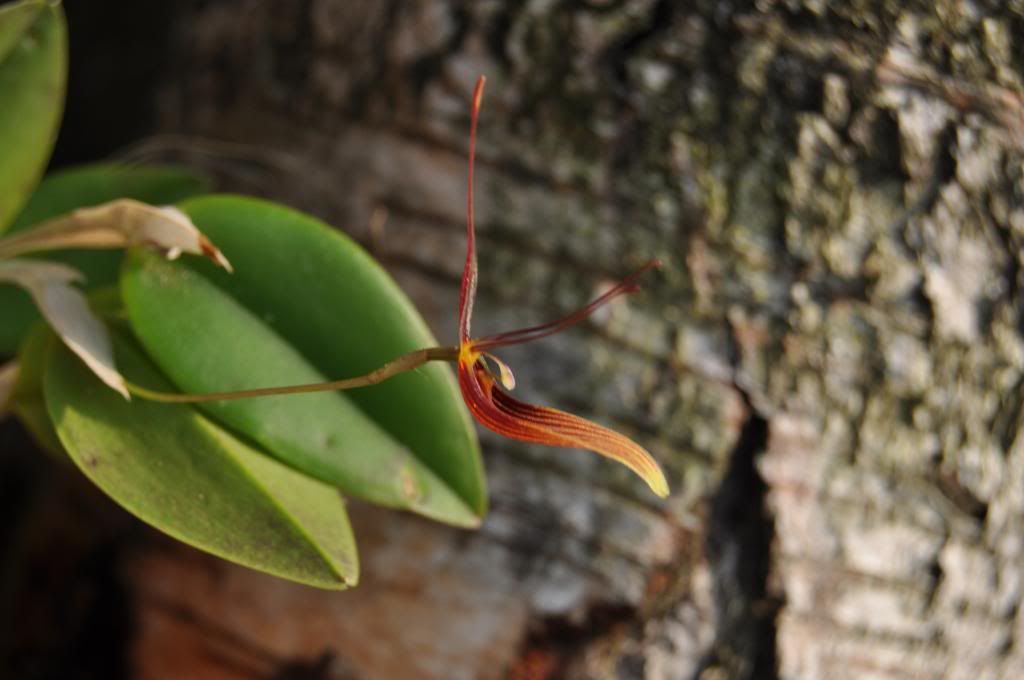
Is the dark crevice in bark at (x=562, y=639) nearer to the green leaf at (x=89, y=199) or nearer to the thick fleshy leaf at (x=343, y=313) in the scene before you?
the thick fleshy leaf at (x=343, y=313)

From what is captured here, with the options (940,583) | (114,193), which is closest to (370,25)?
(114,193)

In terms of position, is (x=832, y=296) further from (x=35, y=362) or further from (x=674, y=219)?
(x=35, y=362)

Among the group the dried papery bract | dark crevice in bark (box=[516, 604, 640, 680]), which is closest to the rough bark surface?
dark crevice in bark (box=[516, 604, 640, 680])

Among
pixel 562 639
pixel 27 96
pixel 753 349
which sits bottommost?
pixel 562 639

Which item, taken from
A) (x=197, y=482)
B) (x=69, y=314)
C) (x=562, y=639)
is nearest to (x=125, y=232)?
(x=69, y=314)

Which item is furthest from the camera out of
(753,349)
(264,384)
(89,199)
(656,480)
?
(89,199)

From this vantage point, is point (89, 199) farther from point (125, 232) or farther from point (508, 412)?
point (508, 412)
